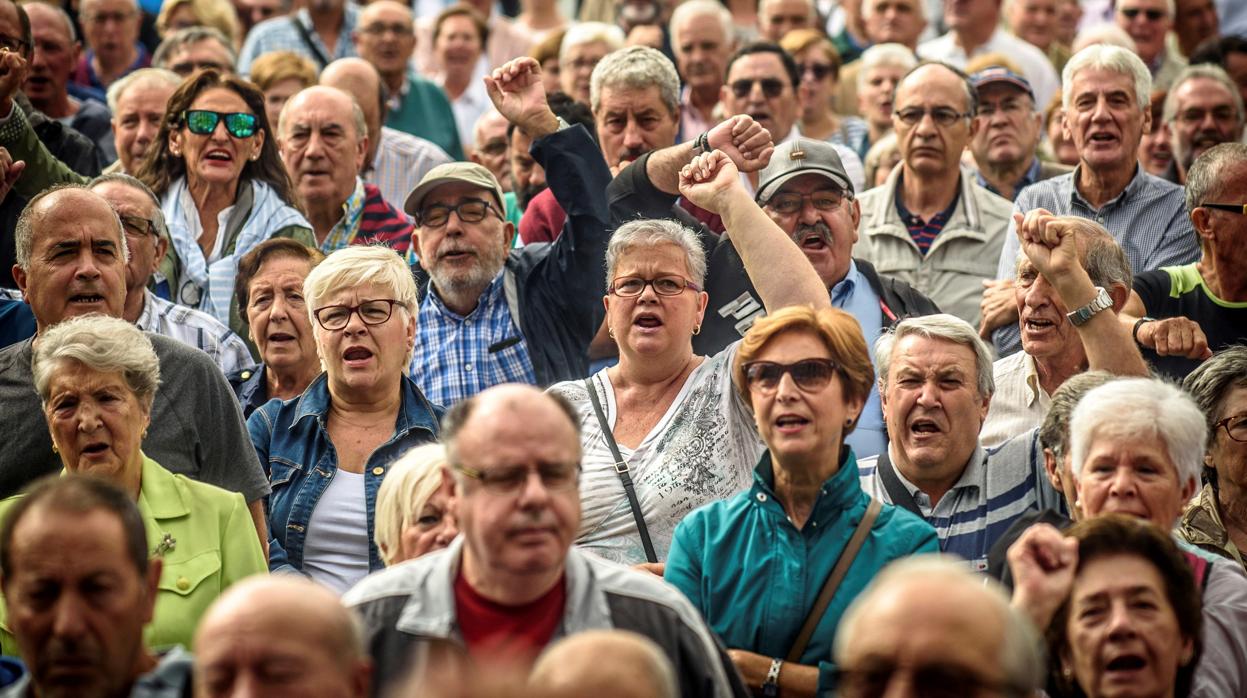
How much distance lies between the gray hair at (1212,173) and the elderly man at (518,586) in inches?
138

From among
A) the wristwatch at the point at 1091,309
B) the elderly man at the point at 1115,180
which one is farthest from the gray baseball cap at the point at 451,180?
the wristwatch at the point at 1091,309

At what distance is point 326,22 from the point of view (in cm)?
1108

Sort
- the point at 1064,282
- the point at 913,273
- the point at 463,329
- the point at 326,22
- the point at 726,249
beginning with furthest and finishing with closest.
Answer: the point at 326,22 → the point at 913,273 → the point at 463,329 → the point at 726,249 → the point at 1064,282

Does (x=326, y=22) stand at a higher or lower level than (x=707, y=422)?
higher

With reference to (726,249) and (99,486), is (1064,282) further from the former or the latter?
(99,486)

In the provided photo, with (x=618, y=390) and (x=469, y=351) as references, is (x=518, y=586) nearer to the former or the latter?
(x=618, y=390)

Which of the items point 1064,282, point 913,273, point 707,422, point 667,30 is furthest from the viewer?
point 667,30

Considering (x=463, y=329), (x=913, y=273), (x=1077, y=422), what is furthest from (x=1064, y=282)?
(x=463, y=329)

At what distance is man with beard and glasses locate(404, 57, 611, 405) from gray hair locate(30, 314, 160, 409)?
5.52ft

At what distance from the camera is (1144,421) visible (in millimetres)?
4988

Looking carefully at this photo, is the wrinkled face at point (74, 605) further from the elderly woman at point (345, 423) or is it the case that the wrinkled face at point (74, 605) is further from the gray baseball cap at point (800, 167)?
the gray baseball cap at point (800, 167)

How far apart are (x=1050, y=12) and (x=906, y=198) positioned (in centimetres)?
368

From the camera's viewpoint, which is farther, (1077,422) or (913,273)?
(913,273)

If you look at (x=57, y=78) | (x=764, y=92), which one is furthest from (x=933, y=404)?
(x=57, y=78)
